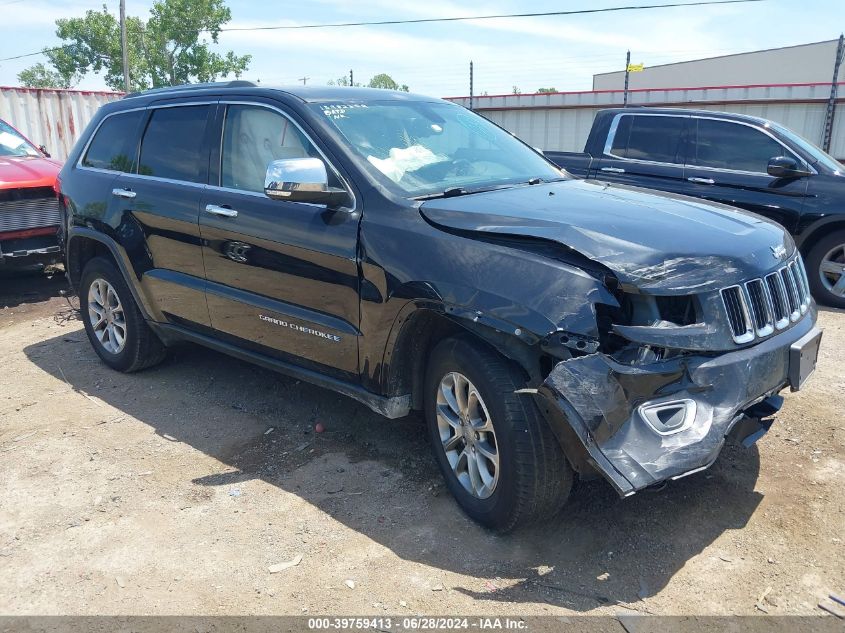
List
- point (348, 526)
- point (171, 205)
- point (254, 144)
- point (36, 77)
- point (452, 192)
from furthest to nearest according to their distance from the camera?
point (36, 77) < point (171, 205) < point (254, 144) < point (452, 192) < point (348, 526)

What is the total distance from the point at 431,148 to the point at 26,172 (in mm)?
A: 6013

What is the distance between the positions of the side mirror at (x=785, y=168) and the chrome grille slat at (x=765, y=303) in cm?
410

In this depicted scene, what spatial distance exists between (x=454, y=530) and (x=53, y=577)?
1735 mm

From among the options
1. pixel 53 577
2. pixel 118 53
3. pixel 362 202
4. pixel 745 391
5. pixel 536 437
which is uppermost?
pixel 118 53

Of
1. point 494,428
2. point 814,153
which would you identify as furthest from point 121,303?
point 814,153

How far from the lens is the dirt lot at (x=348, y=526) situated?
2844 mm

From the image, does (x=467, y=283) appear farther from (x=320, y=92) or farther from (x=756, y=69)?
(x=756, y=69)

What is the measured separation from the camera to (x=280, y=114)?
3.98 metres

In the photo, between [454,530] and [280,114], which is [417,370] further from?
[280,114]

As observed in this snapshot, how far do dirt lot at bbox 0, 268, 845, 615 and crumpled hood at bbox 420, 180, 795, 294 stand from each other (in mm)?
1152

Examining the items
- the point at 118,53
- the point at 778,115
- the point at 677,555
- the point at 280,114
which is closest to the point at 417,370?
the point at 677,555

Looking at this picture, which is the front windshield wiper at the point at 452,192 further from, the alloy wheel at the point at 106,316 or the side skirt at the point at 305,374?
the alloy wheel at the point at 106,316

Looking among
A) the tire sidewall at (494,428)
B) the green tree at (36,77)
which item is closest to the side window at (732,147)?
the tire sidewall at (494,428)

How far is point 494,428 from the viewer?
3004 mm
